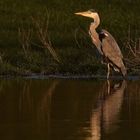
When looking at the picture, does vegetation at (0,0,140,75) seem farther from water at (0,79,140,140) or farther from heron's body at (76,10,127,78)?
water at (0,79,140,140)

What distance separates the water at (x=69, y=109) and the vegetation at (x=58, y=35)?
1772 mm

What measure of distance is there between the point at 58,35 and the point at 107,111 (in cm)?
1405

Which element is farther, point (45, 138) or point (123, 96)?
point (123, 96)

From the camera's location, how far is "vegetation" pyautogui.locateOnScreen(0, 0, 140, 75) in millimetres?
21641

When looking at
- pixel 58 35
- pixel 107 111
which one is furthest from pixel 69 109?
pixel 58 35

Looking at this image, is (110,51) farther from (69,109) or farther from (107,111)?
(107,111)

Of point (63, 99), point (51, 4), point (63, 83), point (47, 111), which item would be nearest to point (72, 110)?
point (47, 111)

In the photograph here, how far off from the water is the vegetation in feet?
5.81

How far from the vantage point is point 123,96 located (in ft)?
54.6

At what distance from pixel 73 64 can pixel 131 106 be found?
23.1 feet

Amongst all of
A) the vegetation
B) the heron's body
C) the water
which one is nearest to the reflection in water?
the water

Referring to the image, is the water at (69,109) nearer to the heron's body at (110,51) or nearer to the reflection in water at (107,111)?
the reflection in water at (107,111)

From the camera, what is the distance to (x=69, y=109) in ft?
48.5

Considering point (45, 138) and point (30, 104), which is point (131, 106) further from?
point (45, 138)
